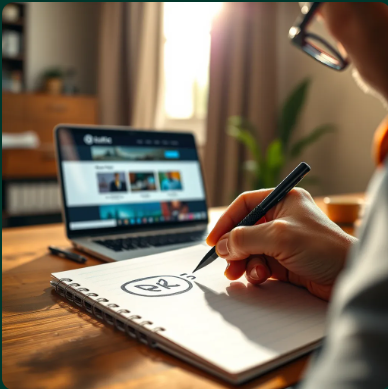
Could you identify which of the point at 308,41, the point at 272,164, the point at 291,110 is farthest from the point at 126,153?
the point at 291,110

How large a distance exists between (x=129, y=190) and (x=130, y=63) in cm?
322

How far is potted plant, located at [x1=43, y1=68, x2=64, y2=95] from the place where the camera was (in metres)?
4.04

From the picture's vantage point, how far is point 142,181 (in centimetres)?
98

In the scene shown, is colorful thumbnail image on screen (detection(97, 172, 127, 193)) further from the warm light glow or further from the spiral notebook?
the warm light glow

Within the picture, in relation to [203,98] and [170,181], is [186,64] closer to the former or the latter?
[203,98]

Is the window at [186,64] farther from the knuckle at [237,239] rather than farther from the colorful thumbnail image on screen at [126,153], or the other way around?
the knuckle at [237,239]

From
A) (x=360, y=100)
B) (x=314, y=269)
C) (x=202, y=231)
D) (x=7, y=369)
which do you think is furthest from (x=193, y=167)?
(x=360, y=100)

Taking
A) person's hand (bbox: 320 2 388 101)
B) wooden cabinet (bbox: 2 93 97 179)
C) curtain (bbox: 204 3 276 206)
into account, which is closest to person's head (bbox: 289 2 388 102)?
person's hand (bbox: 320 2 388 101)

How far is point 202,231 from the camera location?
3.19 ft

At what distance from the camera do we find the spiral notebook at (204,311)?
0.38m

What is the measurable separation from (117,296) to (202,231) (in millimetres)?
486

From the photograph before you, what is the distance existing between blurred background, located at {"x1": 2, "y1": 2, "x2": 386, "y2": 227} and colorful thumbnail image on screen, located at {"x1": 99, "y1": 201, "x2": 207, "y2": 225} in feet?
6.48

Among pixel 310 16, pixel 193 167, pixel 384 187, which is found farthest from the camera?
pixel 193 167

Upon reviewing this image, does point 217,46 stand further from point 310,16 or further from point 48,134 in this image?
point 310,16
